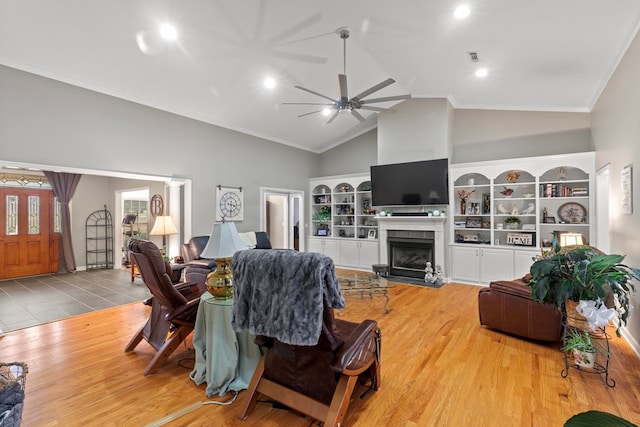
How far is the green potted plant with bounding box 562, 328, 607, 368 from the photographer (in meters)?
2.61

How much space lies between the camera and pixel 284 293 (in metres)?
1.80

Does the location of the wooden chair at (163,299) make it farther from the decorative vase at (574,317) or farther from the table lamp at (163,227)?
the decorative vase at (574,317)

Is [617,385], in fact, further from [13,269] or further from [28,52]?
[13,269]

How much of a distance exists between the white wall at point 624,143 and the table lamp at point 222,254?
3.78m

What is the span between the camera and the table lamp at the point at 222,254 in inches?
100

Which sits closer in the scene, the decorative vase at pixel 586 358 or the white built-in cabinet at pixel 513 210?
the decorative vase at pixel 586 358

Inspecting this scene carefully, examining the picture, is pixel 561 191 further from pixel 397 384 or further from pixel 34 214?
pixel 34 214

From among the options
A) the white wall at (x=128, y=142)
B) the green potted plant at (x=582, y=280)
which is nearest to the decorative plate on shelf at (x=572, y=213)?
the green potted plant at (x=582, y=280)

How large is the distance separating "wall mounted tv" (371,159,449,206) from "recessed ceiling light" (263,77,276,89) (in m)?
2.70

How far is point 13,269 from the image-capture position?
639cm

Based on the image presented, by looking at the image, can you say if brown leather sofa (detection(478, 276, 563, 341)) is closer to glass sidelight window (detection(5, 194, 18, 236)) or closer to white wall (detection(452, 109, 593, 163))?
white wall (detection(452, 109, 593, 163))

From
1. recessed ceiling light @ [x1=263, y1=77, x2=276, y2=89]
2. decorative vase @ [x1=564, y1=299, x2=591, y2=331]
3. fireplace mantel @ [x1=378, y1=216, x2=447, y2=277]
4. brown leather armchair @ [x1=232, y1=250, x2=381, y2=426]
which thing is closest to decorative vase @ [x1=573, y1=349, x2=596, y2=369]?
decorative vase @ [x1=564, y1=299, x2=591, y2=331]

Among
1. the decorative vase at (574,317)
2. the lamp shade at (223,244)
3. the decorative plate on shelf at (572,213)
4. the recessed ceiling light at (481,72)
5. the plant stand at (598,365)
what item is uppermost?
the recessed ceiling light at (481,72)

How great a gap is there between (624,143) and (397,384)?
11.6ft
